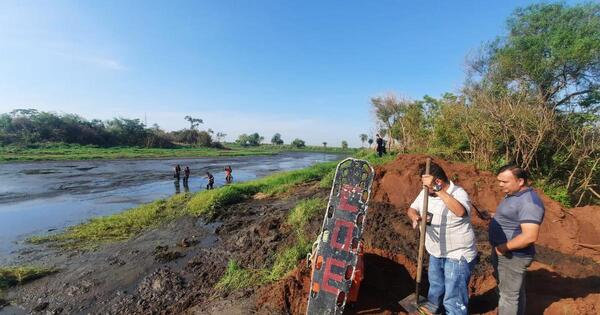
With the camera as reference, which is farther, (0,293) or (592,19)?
(592,19)

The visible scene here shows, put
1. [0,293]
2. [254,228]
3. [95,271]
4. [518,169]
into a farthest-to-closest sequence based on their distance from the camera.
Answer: [254,228]
[95,271]
[0,293]
[518,169]

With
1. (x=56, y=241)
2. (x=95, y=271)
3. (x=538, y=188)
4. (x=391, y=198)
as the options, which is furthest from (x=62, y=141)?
(x=538, y=188)

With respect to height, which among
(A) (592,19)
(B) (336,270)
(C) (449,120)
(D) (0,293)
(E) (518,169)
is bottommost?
(D) (0,293)

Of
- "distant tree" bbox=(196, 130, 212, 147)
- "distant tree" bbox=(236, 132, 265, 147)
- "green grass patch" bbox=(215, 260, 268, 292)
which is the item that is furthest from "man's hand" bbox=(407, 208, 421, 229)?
"distant tree" bbox=(236, 132, 265, 147)

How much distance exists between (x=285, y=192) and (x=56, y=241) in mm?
7344

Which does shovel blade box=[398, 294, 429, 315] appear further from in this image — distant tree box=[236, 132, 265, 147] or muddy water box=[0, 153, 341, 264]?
distant tree box=[236, 132, 265, 147]

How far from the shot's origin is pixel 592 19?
Answer: 12.9 m

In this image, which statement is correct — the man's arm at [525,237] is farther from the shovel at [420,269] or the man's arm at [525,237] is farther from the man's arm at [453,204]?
the shovel at [420,269]

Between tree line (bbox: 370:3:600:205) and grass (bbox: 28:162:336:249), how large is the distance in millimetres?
7075

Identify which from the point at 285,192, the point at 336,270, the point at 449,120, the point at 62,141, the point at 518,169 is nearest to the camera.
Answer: the point at 518,169

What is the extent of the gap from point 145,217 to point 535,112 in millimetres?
12215

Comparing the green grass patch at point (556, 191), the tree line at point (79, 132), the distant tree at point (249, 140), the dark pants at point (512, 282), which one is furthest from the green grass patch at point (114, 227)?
the distant tree at point (249, 140)

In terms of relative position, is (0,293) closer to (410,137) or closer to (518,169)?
(518,169)

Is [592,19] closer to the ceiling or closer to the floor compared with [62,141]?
closer to the ceiling
